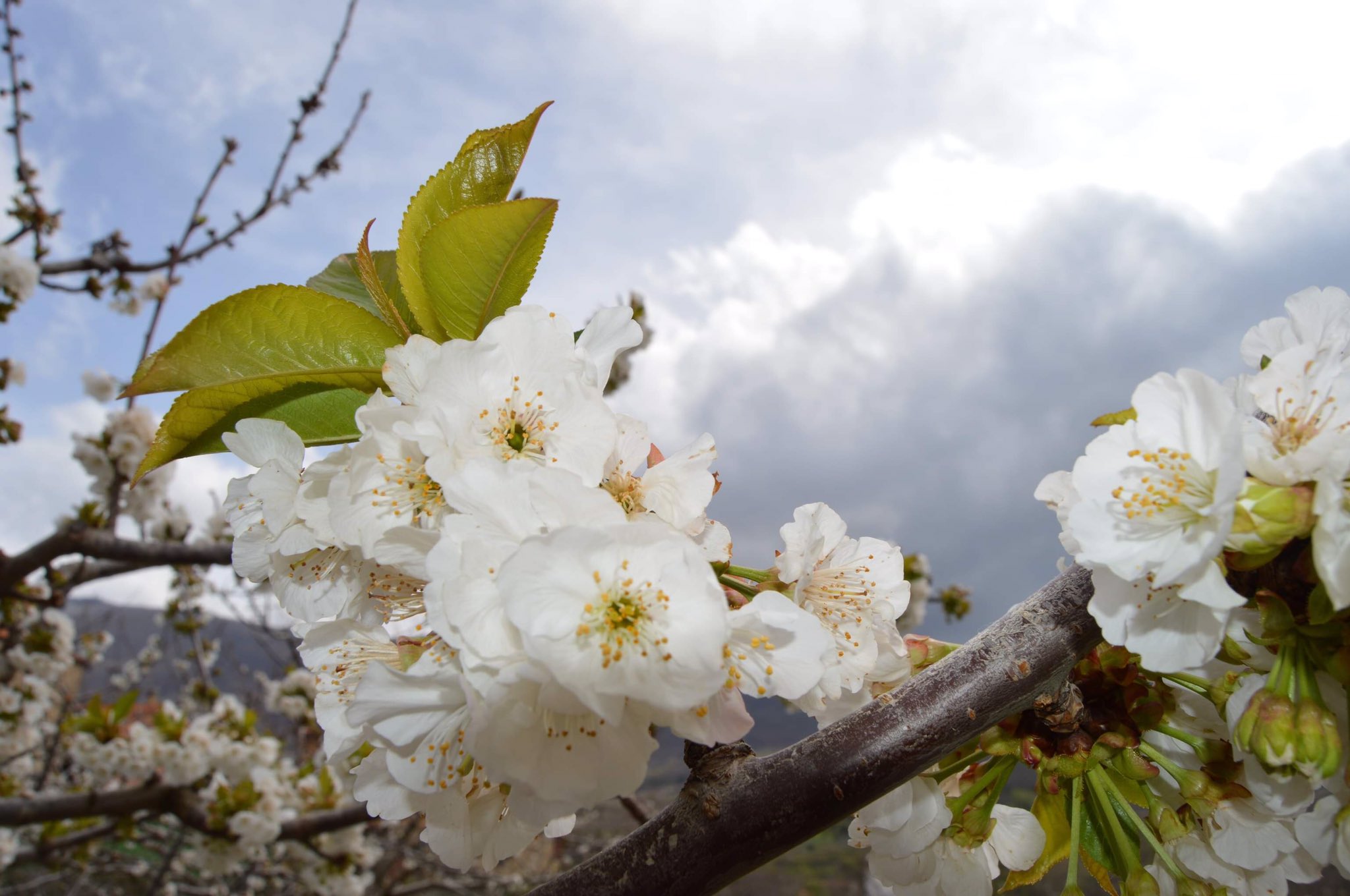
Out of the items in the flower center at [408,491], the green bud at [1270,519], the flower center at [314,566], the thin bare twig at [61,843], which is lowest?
the green bud at [1270,519]

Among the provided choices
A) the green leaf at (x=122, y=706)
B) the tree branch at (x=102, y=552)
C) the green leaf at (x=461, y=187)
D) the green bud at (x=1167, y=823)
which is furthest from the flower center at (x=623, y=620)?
the green leaf at (x=122, y=706)

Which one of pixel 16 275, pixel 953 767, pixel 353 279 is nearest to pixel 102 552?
pixel 16 275

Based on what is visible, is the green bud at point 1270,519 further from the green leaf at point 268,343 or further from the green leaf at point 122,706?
the green leaf at point 122,706

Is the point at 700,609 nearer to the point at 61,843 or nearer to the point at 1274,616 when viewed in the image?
the point at 1274,616

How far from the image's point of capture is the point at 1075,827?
120 cm

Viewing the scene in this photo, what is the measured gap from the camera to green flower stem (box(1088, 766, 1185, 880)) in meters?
1.18

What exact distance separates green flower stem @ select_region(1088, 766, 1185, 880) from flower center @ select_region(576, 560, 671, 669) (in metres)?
0.84

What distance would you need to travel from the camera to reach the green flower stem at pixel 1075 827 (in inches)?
47.3

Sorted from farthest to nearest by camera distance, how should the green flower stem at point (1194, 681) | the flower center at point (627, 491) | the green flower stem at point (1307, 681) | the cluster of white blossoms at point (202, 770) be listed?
the cluster of white blossoms at point (202, 770), the green flower stem at point (1194, 681), the flower center at point (627, 491), the green flower stem at point (1307, 681)

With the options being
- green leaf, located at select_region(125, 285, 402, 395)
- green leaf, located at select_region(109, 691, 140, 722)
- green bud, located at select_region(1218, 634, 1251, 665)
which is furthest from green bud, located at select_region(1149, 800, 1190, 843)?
green leaf, located at select_region(109, 691, 140, 722)

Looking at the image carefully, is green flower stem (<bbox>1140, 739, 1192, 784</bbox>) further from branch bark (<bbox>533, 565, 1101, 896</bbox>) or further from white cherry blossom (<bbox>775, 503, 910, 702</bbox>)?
white cherry blossom (<bbox>775, 503, 910, 702</bbox>)

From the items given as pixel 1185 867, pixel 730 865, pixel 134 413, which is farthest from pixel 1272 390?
pixel 134 413

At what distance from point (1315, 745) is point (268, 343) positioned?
1464 millimetres

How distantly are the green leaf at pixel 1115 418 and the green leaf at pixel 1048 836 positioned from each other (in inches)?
26.2
